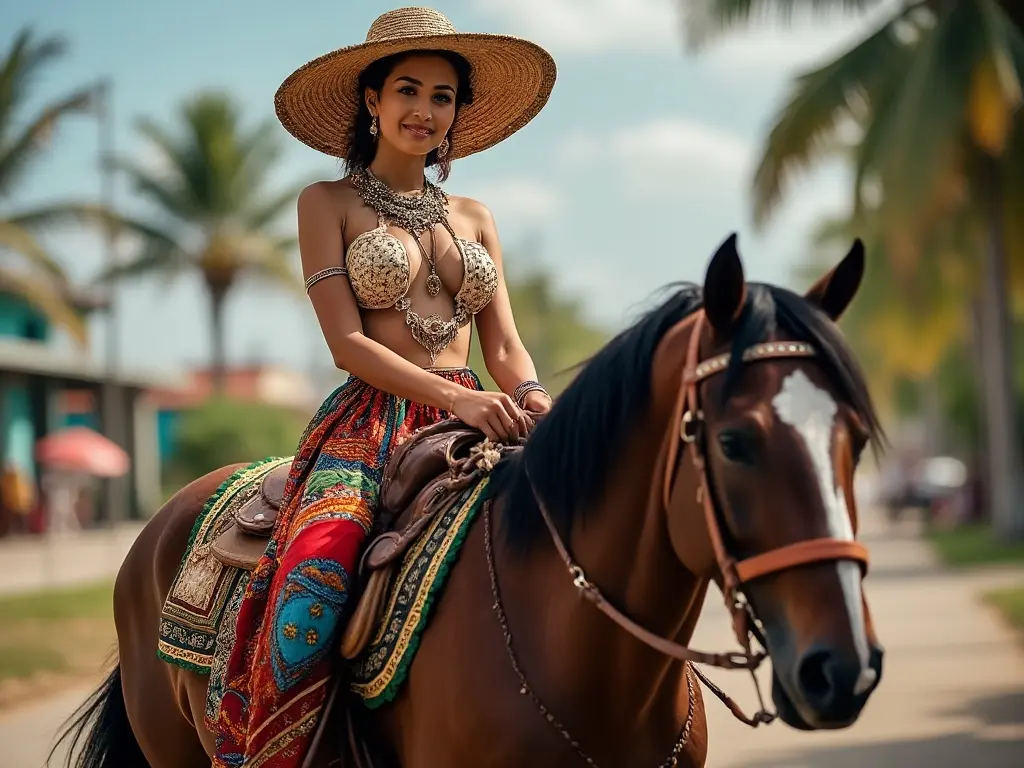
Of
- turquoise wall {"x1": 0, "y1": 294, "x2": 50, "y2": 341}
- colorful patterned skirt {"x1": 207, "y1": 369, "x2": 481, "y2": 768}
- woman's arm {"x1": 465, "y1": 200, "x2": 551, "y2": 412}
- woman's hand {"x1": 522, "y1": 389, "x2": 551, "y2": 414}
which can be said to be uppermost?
woman's arm {"x1": 465, "y1": 200, "x2": 551, "y2": 412}

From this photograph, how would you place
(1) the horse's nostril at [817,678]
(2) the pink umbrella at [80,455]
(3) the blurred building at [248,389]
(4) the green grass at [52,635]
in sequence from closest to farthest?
(1) the horse's nostril at [817,678] < (4) the green grass at [52,635] < (2) the pink umbrella at [80,455] < (3) the blurred building at [248,389]

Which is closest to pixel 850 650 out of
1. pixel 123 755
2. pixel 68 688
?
pixel 123 755

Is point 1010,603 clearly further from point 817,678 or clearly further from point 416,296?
point 817,678

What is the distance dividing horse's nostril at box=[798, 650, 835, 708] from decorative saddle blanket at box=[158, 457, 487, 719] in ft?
3.62

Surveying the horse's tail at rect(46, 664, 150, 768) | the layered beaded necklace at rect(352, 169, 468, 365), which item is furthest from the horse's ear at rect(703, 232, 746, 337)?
the horse's tail at rect(46, 664, 150, 768)

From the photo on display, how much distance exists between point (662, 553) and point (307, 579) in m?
0.96

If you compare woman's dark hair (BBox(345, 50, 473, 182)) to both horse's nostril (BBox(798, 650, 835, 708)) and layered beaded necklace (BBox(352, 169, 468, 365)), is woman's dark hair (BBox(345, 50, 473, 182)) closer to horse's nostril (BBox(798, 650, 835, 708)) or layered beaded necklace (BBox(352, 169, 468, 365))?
layered beaded necklace (BBox(352, 169, 468, 365))

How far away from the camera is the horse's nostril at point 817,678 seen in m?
2.23

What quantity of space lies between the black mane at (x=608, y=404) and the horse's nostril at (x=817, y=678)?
53cm

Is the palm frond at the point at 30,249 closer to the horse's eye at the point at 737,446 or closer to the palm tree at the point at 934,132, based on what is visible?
the palm tree at the point at 934,132

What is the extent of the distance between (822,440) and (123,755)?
3.29 m

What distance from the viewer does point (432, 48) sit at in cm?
363

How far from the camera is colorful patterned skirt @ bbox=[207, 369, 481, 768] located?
3.16 meters

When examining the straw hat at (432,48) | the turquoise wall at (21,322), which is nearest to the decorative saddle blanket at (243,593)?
the straw hat at (432,48)
